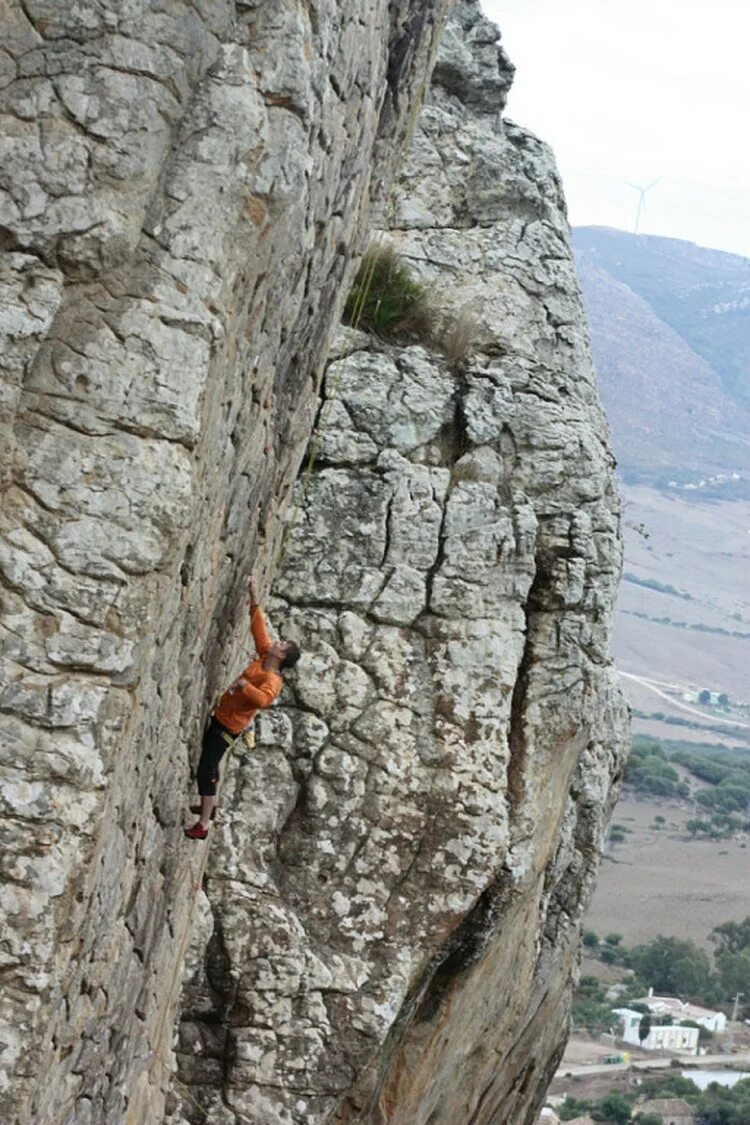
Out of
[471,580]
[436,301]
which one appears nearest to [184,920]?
[471,580]

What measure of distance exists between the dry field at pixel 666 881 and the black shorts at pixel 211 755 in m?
75.9

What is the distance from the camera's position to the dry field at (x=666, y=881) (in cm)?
9525

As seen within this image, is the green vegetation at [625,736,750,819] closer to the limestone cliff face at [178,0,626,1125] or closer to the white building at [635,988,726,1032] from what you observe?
the white building at [635,988,726,1032]

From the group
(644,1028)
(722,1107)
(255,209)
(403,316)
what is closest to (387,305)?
(403,316)

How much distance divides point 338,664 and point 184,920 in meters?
2.60

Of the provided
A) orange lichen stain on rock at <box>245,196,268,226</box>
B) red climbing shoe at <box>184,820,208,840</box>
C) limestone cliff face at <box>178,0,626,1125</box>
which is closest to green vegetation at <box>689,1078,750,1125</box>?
limestone cliff face at <box>178,0,626,1125</box>

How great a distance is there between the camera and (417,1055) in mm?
13117

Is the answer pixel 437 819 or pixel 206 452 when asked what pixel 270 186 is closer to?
pixel 206 452

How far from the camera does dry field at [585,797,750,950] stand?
313ft

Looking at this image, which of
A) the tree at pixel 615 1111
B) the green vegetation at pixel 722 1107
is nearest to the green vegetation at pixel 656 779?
the green vegetation at pixel 722 1107

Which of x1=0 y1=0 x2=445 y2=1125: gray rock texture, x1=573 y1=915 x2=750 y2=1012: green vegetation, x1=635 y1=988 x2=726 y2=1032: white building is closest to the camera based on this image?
x1=0 y1=0 x2=445 y2=1125: gray rock texture

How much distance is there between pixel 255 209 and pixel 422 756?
5509 millimetres

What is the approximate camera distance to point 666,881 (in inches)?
4190

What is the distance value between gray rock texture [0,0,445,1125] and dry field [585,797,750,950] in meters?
77.9
